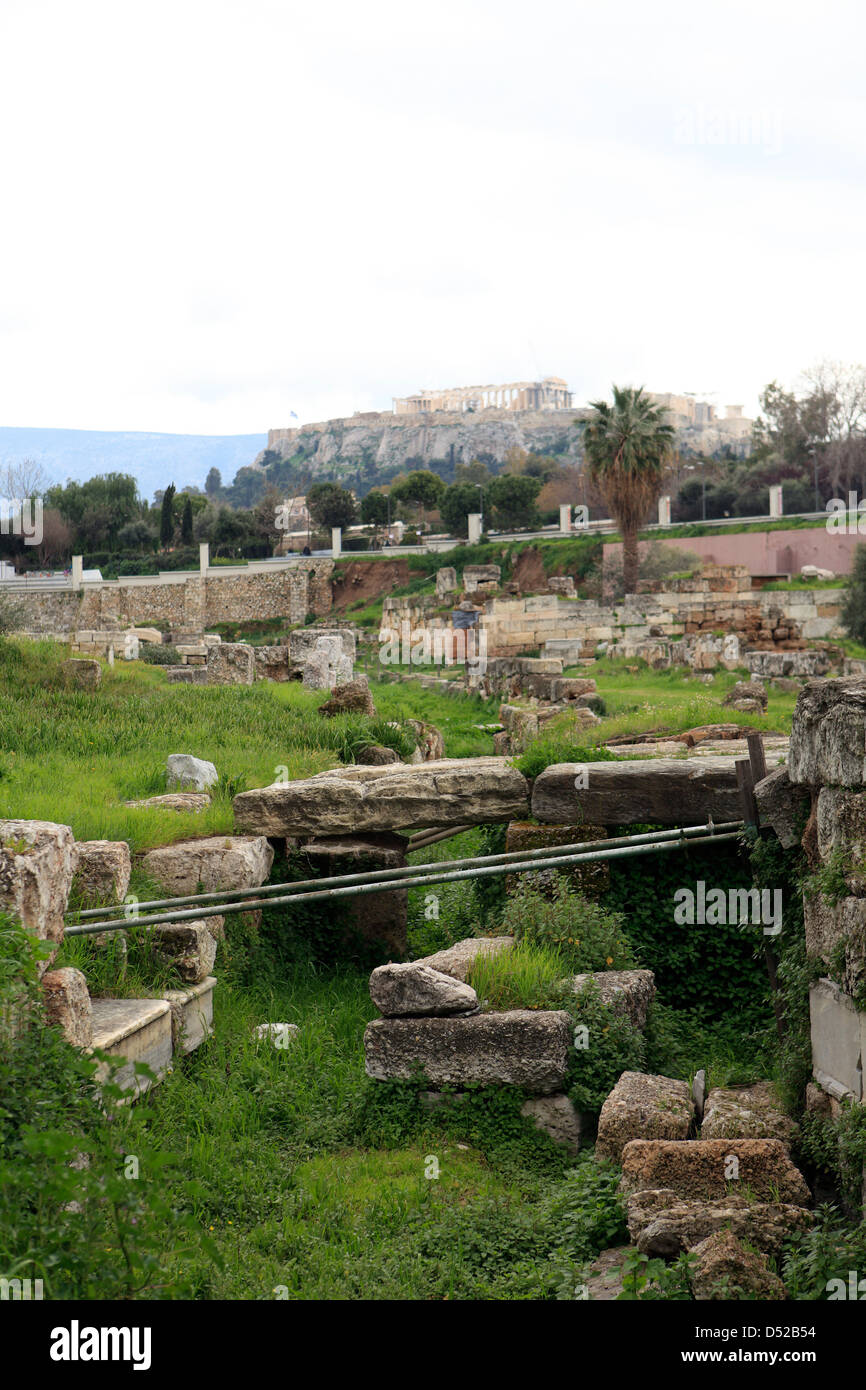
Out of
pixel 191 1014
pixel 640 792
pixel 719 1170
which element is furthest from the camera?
pixel 640 792

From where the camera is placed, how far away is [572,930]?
7555mm

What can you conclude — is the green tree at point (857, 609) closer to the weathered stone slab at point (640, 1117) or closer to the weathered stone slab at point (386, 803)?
the weathered stone slab at point (386, 803)

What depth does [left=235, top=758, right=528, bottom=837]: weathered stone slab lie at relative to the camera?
8.84 m

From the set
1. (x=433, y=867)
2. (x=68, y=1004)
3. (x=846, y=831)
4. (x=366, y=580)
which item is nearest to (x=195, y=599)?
(x=366, y=580)

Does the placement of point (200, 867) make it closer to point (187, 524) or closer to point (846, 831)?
point (846, 831)

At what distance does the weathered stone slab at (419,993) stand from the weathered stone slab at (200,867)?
1.96 m

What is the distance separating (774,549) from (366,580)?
71.3ft

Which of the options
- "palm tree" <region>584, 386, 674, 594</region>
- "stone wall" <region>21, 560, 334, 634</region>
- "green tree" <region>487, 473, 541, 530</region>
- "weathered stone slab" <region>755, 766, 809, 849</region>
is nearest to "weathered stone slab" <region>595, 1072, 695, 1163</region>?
"weathered stone slab" <region>755, 766, 809, 849</region>

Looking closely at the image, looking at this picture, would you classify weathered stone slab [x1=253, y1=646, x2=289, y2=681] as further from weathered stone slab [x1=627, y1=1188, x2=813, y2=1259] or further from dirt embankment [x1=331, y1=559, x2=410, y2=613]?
dirt embankment [x1=331, y1=559, x2=410, y2=613]

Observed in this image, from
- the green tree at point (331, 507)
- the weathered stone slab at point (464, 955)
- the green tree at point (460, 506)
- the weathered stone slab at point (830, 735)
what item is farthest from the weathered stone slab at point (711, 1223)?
the green tree at point (331, 507)

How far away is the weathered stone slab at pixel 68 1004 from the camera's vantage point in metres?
5.50

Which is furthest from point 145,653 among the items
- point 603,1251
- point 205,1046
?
point 603,1251

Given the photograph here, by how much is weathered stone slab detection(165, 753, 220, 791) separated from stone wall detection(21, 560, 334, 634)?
155 ft
